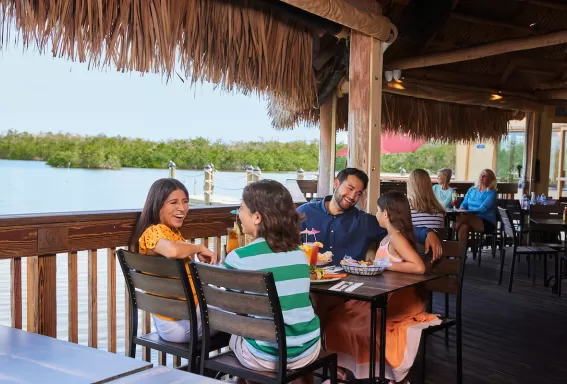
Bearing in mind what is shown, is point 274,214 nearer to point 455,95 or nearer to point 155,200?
point 155,200

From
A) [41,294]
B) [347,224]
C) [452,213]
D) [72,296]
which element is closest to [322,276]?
[347,224]

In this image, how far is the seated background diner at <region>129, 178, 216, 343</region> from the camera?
2.95 meters

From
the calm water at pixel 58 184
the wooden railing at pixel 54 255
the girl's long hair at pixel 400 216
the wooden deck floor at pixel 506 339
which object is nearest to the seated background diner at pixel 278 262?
the wooden railing at pixel 54 255

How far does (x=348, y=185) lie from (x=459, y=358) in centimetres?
124

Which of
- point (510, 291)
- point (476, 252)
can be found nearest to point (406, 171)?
point (476, 252)

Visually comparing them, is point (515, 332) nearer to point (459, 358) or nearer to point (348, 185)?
point (459, 358)

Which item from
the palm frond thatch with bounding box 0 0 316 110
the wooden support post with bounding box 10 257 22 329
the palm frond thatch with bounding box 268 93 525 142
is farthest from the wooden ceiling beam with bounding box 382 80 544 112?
the wooden support post with bounding box 10 257 22 329

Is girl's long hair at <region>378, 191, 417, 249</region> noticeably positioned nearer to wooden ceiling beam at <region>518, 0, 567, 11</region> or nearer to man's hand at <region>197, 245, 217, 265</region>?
man's hand at <region>197, 245, 217, 265</region>

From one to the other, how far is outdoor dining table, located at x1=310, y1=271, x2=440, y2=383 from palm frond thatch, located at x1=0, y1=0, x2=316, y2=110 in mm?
2006

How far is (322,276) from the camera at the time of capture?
3104 millimetres

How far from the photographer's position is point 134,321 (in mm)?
2943

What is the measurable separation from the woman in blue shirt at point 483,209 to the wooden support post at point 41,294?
6084mm

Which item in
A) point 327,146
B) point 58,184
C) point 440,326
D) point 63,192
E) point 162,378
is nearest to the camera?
point 162,378

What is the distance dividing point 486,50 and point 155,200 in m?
4.90
